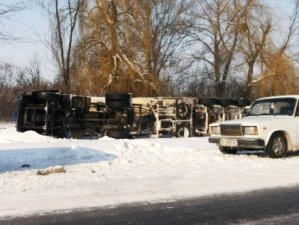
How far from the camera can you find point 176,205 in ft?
25.3

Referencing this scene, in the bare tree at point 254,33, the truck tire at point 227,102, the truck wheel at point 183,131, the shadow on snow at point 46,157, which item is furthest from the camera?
the bare tree at point 254,33

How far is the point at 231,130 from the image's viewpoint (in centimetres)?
1434

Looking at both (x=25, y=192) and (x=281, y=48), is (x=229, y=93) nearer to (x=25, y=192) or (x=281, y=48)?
(x=281, y=48)

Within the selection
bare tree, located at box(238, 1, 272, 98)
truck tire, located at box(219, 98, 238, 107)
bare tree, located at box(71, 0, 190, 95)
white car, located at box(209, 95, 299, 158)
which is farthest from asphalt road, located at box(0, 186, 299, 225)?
bare tree, located at box(238, 1, 272, 98)

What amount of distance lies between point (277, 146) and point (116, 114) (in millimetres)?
9104

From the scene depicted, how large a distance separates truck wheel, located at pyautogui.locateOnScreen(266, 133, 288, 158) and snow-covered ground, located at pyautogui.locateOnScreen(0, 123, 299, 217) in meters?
0.28

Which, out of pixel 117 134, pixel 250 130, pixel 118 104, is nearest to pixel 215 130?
pixel 250 130

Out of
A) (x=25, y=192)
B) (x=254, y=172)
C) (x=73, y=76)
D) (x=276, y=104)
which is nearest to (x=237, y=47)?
(x=73, y=76)

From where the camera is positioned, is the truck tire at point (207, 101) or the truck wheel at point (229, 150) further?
the truck tire at point (207, 101)

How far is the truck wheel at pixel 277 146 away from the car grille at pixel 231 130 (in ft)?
2.69

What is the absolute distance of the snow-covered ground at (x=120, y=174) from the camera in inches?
323

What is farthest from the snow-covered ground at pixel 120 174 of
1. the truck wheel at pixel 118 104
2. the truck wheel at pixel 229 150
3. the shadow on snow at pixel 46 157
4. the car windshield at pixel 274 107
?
the truck wheel at pixel 118 104

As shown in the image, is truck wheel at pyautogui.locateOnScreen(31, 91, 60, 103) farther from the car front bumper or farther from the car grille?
the car front bumper

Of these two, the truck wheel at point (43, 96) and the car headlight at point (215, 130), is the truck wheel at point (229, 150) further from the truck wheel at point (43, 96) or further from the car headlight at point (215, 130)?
the truck wheel at point (43, 96)
